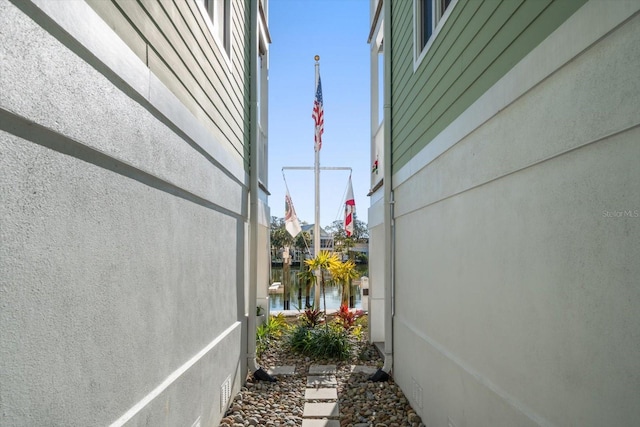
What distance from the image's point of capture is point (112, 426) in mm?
2236

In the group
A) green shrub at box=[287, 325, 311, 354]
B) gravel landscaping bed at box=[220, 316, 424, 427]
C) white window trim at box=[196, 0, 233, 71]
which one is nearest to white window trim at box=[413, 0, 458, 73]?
white window trim at box=[196, 0, 233, 71]

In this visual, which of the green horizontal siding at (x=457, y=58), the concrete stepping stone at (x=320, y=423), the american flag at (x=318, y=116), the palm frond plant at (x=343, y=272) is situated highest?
the american flag at (x=318, y=116)

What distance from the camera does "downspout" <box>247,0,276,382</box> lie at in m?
6.21

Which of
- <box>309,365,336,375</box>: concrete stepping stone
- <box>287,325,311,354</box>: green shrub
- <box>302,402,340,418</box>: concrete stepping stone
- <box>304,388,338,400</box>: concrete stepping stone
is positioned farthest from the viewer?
<box>287,325,311,354</box>: green shrub

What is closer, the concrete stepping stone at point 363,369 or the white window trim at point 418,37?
the white window trim at point 418,37

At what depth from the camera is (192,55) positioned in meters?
3.87

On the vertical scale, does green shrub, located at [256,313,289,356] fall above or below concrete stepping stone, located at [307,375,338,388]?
above

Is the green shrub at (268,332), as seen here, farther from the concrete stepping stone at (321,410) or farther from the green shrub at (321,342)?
the concrete stepping stone at (321,410)

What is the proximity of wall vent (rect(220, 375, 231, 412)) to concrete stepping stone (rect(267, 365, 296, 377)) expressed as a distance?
1.74m

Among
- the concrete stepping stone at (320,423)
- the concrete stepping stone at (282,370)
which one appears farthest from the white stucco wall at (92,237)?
the concrete stepping stone at (282,370)

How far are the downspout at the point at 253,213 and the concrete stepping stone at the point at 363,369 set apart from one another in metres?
1.37

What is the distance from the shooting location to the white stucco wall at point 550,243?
1.82 metres

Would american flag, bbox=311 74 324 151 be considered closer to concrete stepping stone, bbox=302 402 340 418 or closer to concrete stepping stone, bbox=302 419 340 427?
concrete stepping stone, bbox=302 402 340 418

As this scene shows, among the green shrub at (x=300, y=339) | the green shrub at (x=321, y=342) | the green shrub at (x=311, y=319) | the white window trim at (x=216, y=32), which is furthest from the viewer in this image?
the green shrub at (x=311, y=319)
